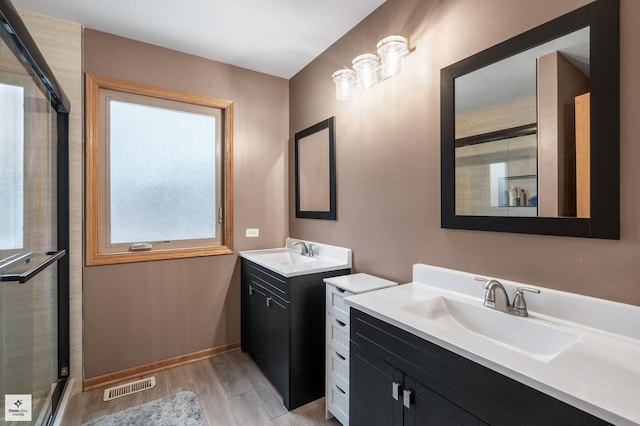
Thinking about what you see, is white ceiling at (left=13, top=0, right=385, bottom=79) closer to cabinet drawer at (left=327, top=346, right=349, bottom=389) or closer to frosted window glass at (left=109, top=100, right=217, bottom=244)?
frosted window glass at (left=109, top=100, right=217, bottom=244)

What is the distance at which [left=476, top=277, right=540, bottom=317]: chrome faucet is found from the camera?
1257mm

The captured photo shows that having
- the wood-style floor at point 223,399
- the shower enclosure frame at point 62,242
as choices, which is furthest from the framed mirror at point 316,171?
the shower enclosure frame at point 62,242

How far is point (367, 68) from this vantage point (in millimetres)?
1969

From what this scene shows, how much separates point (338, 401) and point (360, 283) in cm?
71

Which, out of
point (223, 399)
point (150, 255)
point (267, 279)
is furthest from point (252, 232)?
point (223, 399)

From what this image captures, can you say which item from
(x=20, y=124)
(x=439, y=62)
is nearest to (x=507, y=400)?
(x=439, y=62)

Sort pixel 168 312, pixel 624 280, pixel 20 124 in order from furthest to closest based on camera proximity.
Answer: pixel 168 312, pixel 20 124, pixel 624 280

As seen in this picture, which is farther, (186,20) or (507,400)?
(186,20)

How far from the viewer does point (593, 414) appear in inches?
27.8

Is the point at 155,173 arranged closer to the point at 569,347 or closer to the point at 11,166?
the point at 11,166

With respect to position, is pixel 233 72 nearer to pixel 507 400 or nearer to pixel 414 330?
pixel 414 330

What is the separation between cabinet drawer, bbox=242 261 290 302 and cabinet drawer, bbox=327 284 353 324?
0.28 meters

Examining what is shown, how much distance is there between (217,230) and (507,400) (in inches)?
98.3

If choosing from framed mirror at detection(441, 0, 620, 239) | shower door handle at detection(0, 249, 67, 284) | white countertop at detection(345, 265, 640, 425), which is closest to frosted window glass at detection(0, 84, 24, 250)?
→ shower door handle at detection(0, 249, 67, 284)
